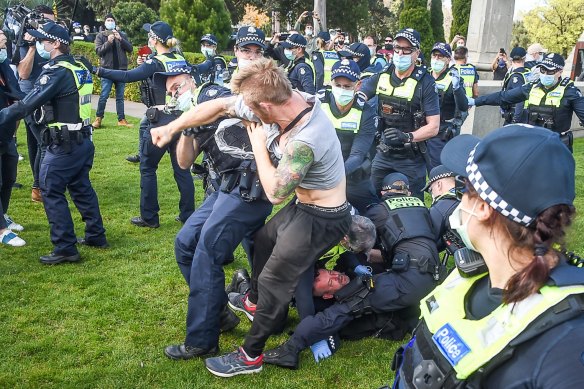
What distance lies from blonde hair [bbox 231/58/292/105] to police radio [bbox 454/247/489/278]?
5.55 ft

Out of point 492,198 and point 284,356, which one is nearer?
point 492,198

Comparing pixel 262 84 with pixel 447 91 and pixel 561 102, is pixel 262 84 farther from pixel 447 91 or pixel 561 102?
pixel 561 102

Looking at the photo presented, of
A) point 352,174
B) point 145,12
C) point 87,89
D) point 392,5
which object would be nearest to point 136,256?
point 87,89

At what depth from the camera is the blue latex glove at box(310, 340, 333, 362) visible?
417 centimetres

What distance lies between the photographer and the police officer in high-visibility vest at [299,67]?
30.9 feet

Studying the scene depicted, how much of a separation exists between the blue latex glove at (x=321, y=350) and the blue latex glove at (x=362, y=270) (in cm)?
61

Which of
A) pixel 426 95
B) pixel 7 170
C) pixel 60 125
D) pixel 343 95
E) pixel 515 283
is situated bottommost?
pixel 7 170

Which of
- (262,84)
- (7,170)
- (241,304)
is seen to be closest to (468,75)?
(241,304)

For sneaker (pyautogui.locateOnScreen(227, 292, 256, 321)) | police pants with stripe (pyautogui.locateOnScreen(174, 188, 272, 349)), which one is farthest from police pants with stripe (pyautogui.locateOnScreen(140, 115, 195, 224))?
police pants with stripe (pyautogui.locateOnScreen(174, 188, 272, 349))

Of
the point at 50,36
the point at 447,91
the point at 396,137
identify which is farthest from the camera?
the point at 447,91

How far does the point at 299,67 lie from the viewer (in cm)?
959

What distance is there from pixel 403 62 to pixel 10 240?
15.1ft

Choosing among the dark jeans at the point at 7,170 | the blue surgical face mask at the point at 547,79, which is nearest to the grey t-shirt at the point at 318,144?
the dark jeans at the point at 7,170

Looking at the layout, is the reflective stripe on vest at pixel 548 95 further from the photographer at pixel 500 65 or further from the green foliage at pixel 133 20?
the green foliage at pixel 133 20
